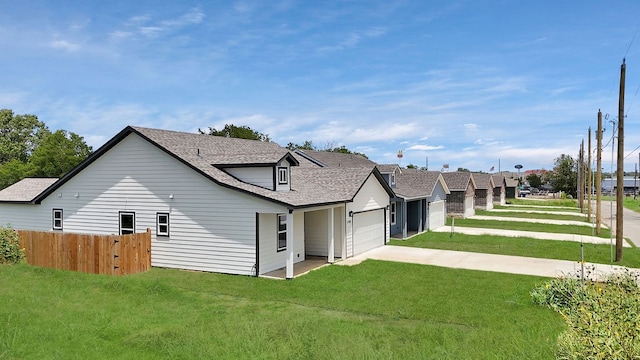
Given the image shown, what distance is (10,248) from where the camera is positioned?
1783 cm

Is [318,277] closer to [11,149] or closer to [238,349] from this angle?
[238,349]

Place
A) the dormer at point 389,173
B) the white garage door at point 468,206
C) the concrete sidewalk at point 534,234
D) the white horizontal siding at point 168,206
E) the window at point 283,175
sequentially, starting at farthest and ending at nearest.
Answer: the white garage door at point 468,206, the dormer at point 389,173, the concrete sidewalk at point 534,234, the window at point 283,175, the white horizontal siding at point 168,206

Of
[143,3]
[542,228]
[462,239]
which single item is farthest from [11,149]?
[542,228]

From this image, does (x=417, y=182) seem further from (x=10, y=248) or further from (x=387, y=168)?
(x=10, y=248)

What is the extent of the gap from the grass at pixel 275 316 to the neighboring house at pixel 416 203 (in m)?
11.8

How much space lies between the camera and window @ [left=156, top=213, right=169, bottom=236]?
18.0 meters

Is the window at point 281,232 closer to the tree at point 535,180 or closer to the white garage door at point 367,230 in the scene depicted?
the white garage door at point 367,230

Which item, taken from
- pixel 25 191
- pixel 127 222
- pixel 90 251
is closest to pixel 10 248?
pixel 90 251

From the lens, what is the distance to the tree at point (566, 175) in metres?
80.3

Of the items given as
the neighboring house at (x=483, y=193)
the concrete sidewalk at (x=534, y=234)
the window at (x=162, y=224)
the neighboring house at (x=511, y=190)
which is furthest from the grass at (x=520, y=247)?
the neighboring house at (x=511, y=190)

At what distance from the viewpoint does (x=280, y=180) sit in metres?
18.3

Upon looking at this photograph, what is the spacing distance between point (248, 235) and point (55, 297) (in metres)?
6.25

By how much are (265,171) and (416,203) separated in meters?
17.1

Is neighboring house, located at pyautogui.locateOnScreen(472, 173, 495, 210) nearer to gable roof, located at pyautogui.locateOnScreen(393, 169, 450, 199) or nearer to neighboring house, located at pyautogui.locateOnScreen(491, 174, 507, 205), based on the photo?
neighboring house, located at pyautogui.locateOnScreen(491, 174, 507, 205)
